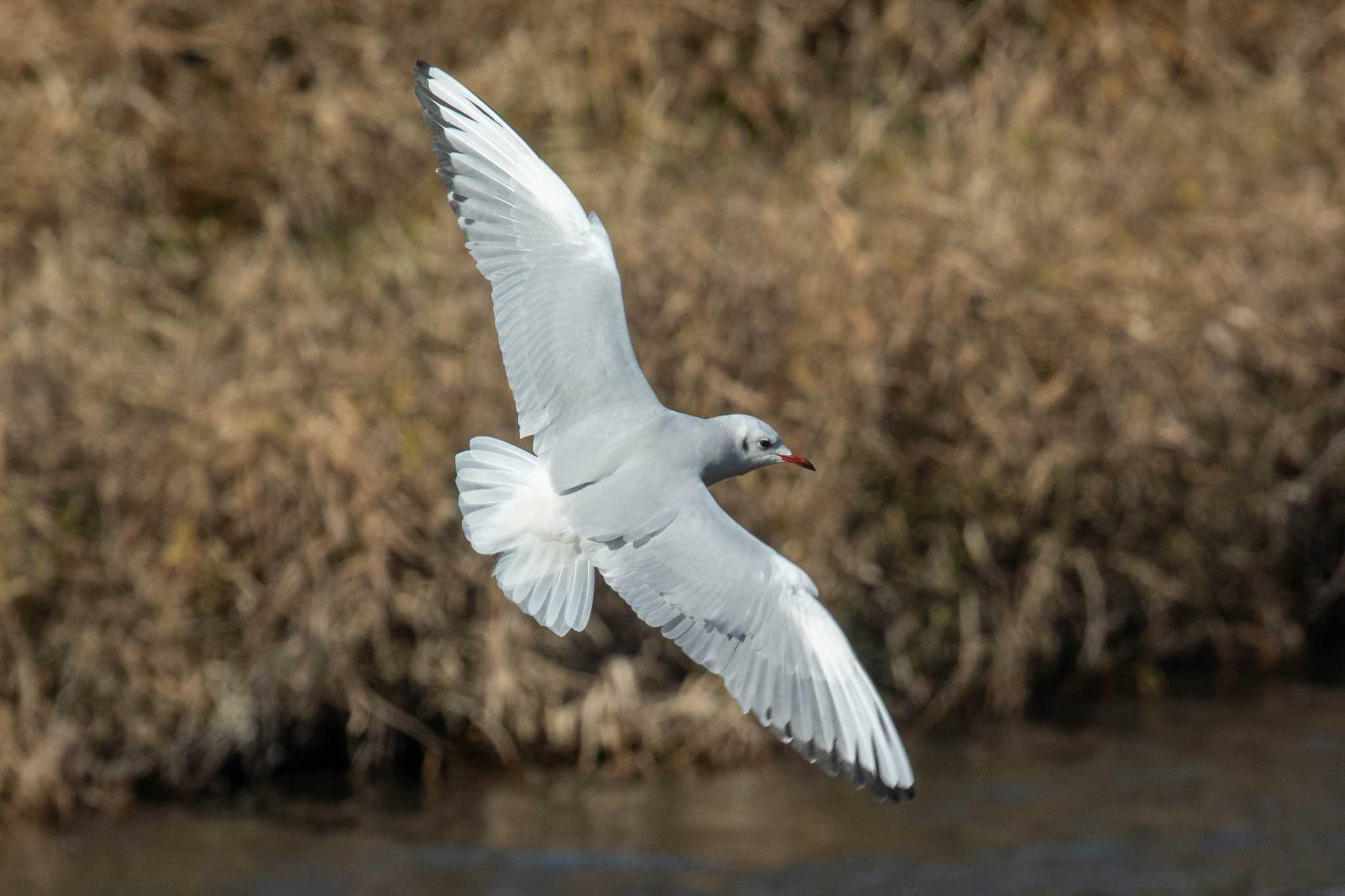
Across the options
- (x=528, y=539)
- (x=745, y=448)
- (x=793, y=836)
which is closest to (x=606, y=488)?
(x=528, y=539)

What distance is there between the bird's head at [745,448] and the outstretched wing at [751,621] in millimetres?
209

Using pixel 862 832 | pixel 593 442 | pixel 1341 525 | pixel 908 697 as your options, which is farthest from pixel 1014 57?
pixel 593 442

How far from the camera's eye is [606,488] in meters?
3.59

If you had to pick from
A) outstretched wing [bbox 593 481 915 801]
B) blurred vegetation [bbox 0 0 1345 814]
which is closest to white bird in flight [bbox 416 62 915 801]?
outstretched wing [bbox 593 481 915 801]

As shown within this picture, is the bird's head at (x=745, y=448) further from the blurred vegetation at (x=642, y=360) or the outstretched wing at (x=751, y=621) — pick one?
the blurred vegetation at (x=642, y=360)

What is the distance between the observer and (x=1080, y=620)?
7.18 m

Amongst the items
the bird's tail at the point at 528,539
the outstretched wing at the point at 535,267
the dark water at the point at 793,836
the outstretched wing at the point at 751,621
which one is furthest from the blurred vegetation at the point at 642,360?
the outstretched wing at the point at 751,621

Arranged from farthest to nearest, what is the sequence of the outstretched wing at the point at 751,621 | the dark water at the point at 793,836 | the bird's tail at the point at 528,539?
the dark water at the point at 793,836 < the bird's tail at the point at 528,539 < the outstretched wing at the point at 751,621

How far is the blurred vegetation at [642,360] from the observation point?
250 inches

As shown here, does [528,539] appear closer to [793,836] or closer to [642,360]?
[642,360]

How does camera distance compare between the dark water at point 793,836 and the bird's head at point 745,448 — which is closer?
the bird's head at point 745,448

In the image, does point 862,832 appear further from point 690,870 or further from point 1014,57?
point 1014,57

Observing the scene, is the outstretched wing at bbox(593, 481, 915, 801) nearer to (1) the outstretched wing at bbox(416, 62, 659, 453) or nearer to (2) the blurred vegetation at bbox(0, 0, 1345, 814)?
(1) the outstretched wing at bbox(416, 62, 659, 453)

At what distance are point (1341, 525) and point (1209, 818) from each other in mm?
1566
